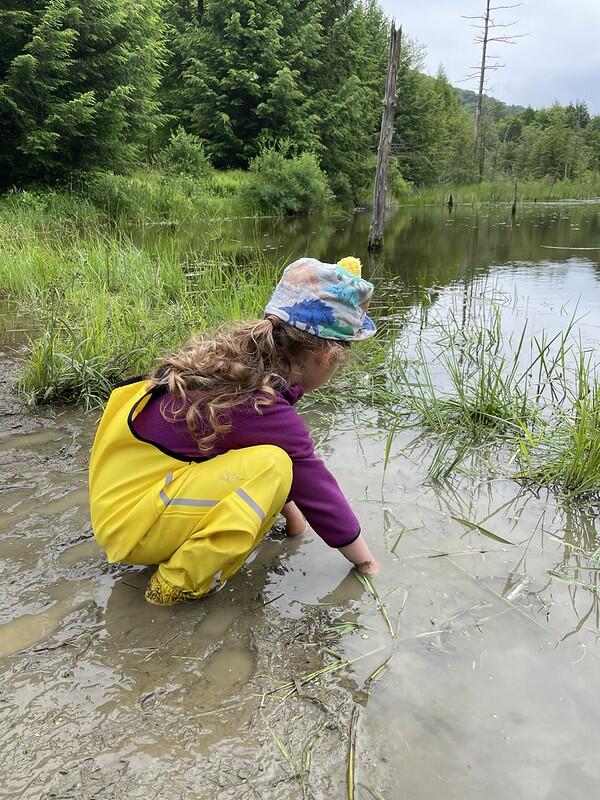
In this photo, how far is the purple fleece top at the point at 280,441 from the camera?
5.49 ft

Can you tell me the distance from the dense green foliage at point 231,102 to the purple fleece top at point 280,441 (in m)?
12.1

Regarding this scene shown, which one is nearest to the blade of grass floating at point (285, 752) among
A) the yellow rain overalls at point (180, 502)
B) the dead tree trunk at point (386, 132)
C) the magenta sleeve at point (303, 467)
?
the yellow rain overalls at point (180, 502)

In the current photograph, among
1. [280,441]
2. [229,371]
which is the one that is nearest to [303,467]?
[280,441]

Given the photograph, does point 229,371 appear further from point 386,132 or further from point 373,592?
point 386,132

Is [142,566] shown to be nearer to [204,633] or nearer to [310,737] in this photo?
[204,633]

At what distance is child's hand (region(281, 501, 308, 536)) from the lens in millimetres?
2074

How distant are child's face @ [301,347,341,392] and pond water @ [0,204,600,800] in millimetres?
616

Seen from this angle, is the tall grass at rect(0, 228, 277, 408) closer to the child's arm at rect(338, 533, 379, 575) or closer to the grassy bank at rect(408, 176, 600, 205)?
the child's arm at rect(338, 533, 379, 575)

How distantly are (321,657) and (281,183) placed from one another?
59.1ft

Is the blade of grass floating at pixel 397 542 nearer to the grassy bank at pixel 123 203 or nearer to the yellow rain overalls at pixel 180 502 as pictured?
the yellow rain overalls at pixel 180 502

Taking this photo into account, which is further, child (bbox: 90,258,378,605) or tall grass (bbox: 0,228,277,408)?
tall grass (bbox: 0,228,277,408)

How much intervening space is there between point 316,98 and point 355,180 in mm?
3834

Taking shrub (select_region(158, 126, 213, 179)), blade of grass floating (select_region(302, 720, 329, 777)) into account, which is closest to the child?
blade of grass floating (select_region(302, 720, 329, 777))

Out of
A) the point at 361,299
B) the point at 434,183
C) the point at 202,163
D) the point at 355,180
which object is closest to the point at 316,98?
the point at 355,180
